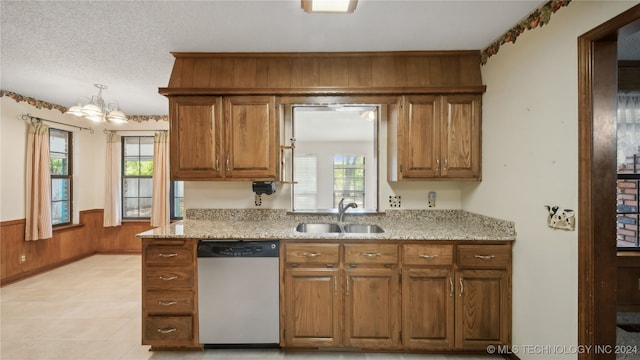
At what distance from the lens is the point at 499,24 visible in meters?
2.04

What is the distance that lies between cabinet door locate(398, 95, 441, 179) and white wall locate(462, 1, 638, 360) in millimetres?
439

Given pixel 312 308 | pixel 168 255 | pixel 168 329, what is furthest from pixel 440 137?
pixel 168 329

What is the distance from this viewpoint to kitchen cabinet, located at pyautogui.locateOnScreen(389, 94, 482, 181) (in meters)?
2.43

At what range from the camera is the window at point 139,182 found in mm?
5035

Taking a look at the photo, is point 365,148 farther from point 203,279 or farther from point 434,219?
point 203,279

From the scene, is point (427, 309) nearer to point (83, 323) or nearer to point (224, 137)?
point (224, 137)

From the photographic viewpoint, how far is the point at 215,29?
6.93 ft

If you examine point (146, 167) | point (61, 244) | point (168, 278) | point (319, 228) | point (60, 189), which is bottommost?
point (61, 244)

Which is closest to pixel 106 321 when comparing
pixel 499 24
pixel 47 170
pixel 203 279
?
pixel 203 279

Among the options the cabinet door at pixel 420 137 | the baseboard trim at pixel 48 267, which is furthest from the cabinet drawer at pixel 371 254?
the baseboard trim at pixel 48 267

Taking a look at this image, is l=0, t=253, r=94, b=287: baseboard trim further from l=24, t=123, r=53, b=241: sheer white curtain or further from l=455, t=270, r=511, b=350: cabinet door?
l=455, t=270, r=511, b=350: cabinet door

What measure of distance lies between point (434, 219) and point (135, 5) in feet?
9.75

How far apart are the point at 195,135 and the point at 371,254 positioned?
182 centimetres

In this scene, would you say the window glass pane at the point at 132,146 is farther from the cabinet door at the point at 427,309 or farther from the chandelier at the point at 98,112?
the cabinet door at the point at 427,309
